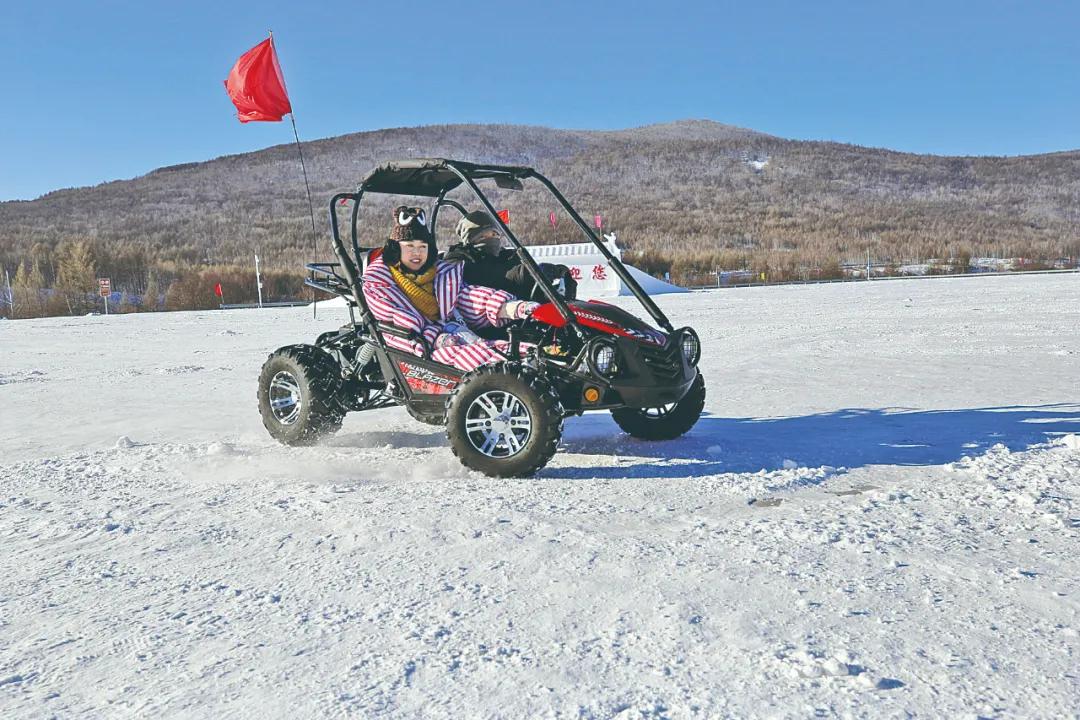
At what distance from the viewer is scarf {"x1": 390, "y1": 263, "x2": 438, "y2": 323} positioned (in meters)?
5.76

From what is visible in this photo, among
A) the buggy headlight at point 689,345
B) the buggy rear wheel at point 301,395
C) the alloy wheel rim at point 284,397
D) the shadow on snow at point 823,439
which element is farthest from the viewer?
the alloy wheel rim at point 284,397

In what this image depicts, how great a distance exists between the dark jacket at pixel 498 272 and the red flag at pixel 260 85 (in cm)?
330

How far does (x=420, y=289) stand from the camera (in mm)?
5773

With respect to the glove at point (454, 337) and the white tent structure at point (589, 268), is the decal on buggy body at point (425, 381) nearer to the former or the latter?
the glove at point (454, 337)

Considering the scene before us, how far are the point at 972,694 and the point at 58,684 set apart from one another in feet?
8.13

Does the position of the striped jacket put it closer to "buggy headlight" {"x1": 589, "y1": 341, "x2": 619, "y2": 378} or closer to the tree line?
"buggy headlight" {"x1": 589, "y1": 341, "x2": 619, "y2": 378}

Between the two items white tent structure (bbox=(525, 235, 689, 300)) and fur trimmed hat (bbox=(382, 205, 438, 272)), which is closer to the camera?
fur trimmed hat (bbox=(382, 205, 438, 272))

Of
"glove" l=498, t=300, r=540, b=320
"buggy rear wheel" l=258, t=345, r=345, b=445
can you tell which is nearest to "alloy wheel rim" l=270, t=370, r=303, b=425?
"buggy rear wheel" l=258, t=345, r=345, b=445

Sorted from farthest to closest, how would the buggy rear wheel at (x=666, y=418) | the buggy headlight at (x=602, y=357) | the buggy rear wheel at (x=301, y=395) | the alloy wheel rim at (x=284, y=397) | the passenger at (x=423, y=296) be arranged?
the alloy wheel rim at (x=284, y=397) → the buggy rear wheel at (x=301, y=395) → the buggy rear wheel at (x=666, y=418) → the passenger at (x=423, y=296) → the buggy headlight at (x=602, y=357)

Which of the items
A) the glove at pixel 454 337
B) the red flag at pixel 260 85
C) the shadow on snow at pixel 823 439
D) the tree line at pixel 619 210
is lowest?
the shadow on snow at pixel 823 439

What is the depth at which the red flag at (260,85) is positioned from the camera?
823 centimetres

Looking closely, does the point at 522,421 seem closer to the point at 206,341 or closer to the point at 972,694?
the point at 972,694

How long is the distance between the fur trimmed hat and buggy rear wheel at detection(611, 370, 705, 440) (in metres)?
1.72

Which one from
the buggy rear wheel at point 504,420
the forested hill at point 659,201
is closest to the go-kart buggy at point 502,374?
the buggy rear wheel at point 504,420
